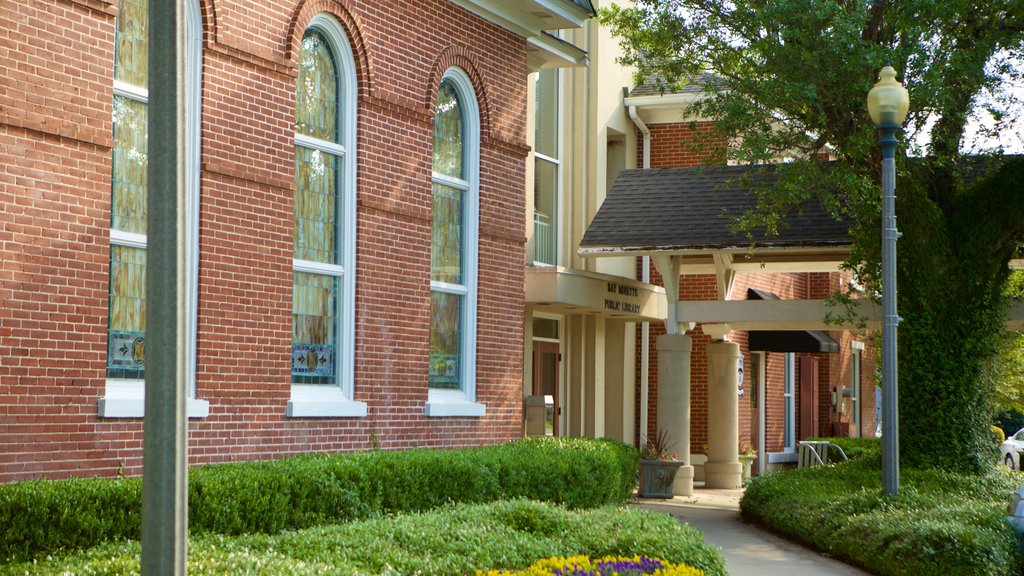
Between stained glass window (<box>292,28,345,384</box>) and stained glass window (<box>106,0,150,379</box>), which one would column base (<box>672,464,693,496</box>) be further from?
stained glass window (<box>106,0,150,379</box>)

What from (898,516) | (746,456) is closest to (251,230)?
(898,516)

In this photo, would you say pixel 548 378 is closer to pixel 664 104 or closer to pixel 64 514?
pixel 664 104

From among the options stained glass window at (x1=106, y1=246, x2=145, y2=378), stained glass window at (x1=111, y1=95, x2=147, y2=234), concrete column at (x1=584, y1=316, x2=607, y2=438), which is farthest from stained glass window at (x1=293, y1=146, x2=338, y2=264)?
concrete column at (x1=584, y1=316, x2=607, y2=438)

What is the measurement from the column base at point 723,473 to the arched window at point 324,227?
1213 centimetres

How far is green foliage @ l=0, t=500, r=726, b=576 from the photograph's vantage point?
25.1 feet

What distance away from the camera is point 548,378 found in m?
22.0

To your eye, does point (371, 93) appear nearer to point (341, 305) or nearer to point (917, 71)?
point (341, 305)

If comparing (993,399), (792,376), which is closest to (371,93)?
(993,399)

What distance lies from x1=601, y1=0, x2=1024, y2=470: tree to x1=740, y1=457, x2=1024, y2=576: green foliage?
2.94 feet

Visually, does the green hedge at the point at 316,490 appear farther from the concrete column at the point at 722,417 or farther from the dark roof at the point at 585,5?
the concrete column at the point at 722,417

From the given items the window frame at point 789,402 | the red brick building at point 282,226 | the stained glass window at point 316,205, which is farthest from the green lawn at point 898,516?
the window frame at point 789,402

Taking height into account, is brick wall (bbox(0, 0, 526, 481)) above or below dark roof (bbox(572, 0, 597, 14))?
below

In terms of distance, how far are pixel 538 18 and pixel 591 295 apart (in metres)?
5.29

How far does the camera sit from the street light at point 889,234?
43.8 feet
